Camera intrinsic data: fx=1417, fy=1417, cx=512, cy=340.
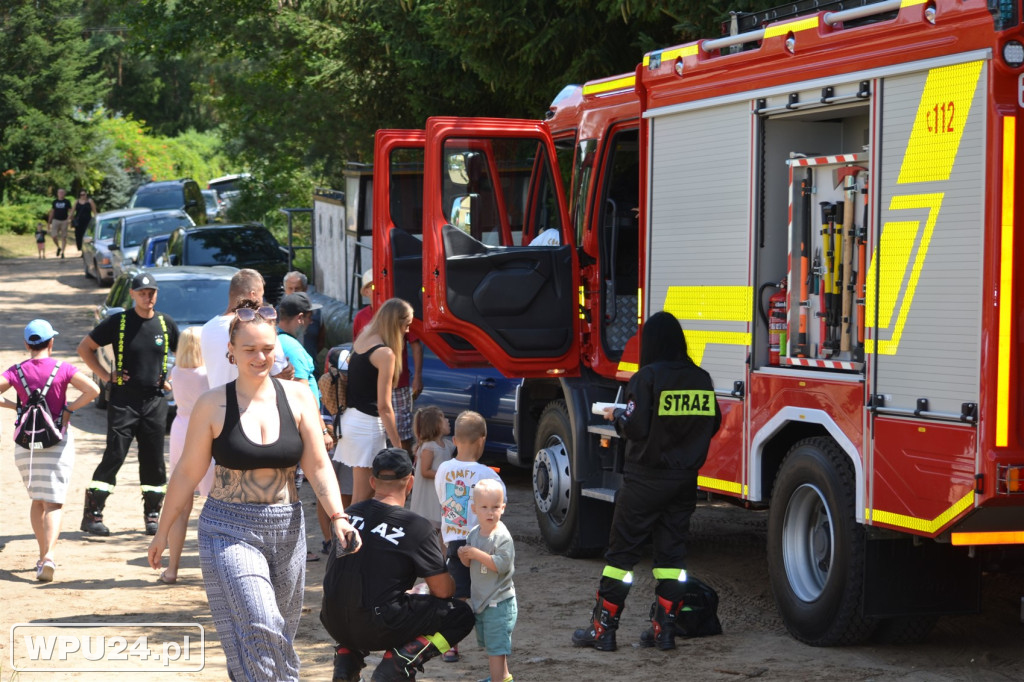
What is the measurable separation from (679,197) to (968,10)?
2607mm

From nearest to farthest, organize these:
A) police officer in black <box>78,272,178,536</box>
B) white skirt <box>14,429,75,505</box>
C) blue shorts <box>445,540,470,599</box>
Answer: blue shorts <box>445,540,470,599</box> → white skirt <box>14,429,75,505</box> → police officer in black <box>78,272,178,536</box>

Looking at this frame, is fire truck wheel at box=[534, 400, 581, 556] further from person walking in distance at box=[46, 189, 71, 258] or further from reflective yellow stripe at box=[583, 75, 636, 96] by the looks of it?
person walking in distance at box=[46, 189, 71, 258]

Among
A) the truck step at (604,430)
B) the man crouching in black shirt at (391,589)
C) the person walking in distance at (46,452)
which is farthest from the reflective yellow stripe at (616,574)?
the person walking in distance at (46,452)

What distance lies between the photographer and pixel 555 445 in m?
10.1

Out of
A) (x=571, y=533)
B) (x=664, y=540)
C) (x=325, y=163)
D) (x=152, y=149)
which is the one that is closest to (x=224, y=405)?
(x=664, y=540)

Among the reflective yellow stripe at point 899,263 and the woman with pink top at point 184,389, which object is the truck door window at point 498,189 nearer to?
the woman with pink top at point 184,389

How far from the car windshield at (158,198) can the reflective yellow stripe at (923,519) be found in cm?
3735

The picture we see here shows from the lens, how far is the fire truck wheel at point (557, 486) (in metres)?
9.72

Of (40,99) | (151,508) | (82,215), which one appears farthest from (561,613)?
(40,99)

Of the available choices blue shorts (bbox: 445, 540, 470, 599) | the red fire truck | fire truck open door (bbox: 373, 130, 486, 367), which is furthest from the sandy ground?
fire truck open door (bbox: 373, 130, 486, 367)

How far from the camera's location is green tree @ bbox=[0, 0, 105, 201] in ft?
154

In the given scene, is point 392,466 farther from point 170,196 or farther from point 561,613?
point 170,196

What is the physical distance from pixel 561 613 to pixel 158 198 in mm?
36172

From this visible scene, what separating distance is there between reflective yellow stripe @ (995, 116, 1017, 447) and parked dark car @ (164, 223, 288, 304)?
16627mm
